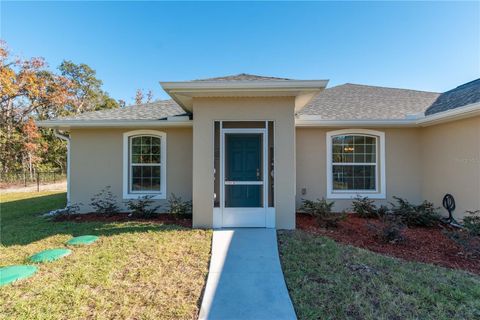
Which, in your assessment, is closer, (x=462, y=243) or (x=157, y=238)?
(x=462, y=243)

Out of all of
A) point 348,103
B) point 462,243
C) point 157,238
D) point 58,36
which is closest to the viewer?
point 462,243

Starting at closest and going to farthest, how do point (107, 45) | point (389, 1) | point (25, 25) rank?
point (389, 1)
point (25, 25)
point (107, 45)

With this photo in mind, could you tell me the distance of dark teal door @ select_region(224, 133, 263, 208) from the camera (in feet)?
19.8

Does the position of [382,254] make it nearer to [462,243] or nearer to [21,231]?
[462,243]

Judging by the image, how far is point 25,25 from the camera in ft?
37.1

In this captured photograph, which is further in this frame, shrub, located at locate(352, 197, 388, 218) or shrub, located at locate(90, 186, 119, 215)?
shrub, located at locate(90, 186, 119, 215)

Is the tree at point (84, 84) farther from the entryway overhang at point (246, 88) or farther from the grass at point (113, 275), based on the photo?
the entryway overhang at point (246, 88)

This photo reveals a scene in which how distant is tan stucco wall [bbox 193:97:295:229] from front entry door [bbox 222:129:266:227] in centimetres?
35

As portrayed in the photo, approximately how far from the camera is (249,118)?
5.89 m

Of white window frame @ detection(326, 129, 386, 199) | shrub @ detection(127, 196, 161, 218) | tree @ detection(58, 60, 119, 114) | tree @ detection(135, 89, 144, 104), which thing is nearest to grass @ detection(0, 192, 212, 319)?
shrub @ detection(127, 196, 161, 218)

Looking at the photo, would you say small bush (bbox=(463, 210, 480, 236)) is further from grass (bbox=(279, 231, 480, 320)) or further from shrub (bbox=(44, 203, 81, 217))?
shrub (bbox=(44, 203, 81, 217))

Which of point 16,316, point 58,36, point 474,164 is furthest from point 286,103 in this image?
point 58,36

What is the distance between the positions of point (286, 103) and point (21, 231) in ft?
23.7

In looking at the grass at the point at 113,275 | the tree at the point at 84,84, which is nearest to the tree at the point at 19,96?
the tree at the point at 84,84
